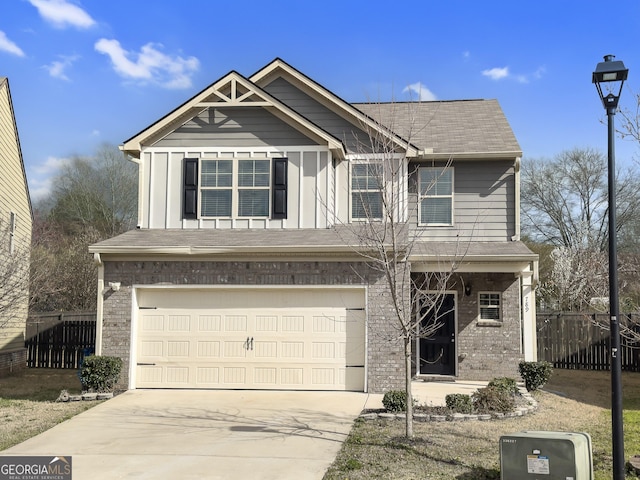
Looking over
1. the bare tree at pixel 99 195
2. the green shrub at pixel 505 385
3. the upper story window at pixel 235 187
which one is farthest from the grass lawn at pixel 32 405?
the bare tree at pixel 99 195

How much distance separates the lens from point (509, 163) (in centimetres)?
1566

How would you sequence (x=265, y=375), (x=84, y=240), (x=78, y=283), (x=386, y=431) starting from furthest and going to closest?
1. (x=84, y=240)
2. (x=78, y=283)
3. (x=265, y=375)
4. (x=386, y=431)

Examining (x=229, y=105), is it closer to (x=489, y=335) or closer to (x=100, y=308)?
(x=100, y=308)

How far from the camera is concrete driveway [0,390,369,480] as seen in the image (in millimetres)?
7824

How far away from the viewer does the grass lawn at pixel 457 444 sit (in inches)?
302

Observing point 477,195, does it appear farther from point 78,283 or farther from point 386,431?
point 78,283

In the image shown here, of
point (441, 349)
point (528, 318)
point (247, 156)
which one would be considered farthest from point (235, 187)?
point (528, 318)

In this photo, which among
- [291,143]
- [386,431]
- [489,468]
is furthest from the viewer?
[291,143]

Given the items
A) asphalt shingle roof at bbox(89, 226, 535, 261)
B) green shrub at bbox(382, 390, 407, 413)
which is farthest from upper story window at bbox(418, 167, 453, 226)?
green shrub at bbox(382, 390, 407, 413)

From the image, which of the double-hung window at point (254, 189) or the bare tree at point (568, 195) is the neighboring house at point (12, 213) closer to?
the double-hung window at point (254, 189)

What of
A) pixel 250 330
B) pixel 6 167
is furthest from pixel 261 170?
pixel 6 167

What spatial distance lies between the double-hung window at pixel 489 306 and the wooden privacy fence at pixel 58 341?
11.9 metres

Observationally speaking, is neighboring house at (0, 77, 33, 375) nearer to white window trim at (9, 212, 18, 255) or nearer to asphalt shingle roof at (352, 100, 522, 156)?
white window trim at (9, 212, 18, 255)

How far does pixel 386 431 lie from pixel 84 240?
24.8 m
